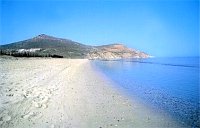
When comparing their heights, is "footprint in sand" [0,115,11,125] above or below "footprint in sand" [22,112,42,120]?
above

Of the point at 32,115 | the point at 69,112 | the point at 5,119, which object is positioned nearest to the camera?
the point at 5,119

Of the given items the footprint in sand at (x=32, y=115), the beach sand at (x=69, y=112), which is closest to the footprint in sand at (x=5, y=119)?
the beach sand at (x=69, y=112)

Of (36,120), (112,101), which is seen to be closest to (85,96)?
(112,101)

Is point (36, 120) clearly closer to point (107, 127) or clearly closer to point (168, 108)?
point (107, 127)

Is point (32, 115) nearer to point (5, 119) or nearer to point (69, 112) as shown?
point (5, 119)

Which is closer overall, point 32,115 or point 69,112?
point 32,115

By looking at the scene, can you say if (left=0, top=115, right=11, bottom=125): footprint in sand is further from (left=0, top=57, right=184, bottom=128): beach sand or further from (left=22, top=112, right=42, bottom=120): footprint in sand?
(left=22, top=112, right=42, bottom=120): footprint in sand

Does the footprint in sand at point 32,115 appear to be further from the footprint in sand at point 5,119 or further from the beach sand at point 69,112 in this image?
the footprint in sand at point 5,119

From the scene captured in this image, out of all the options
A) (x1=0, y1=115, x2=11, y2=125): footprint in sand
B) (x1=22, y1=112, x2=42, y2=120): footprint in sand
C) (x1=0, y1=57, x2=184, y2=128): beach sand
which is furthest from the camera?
(x1=22, y1=112, x2=42, y2=120): footprint in sand

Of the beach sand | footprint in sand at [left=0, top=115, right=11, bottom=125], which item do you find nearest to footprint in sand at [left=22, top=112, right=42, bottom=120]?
the beach sand

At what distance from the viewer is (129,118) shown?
Answer: 917cm

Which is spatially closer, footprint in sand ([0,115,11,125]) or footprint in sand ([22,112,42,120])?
footprint in sand ([0,115,11,125])

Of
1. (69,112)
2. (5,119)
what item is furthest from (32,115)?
(69,112)

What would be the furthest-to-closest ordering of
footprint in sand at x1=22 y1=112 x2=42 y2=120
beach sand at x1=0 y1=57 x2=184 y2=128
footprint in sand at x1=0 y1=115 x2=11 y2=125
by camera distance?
footprint in sand at x1=22 y1=112 x2=42 y2=120
beach sand at x1=0 y1=57 x2=184 y2=128
footprint in sand at x1=0 y1=115 x2=11 y2=125
